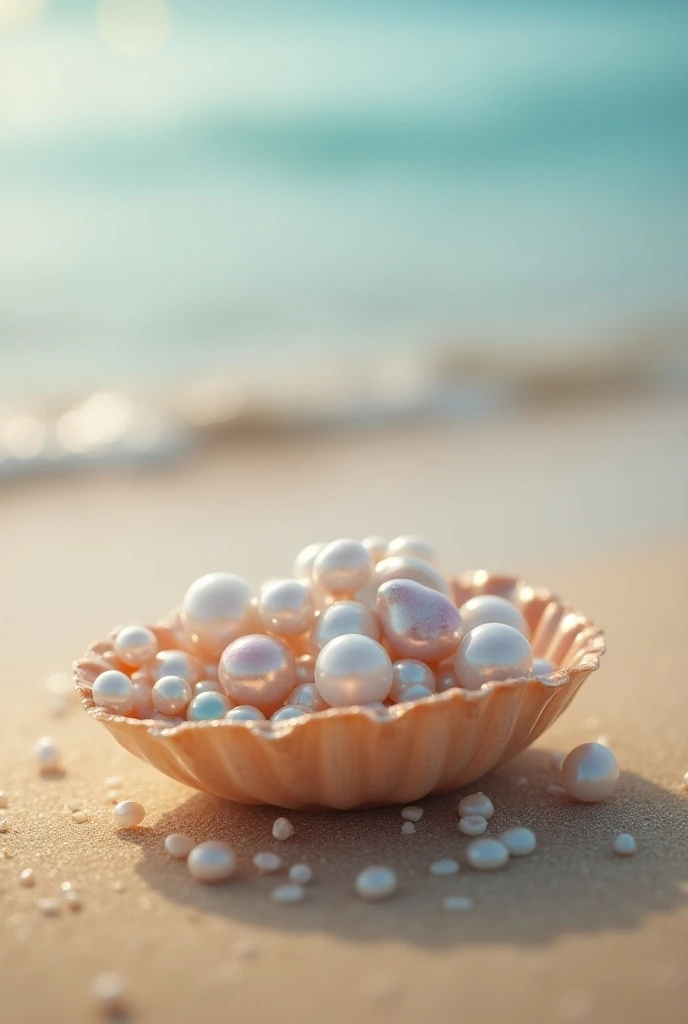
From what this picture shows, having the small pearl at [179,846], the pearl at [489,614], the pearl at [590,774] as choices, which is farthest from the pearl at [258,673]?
the pearl at [590,774]

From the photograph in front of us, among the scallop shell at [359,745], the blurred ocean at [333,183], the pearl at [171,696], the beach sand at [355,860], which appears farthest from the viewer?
the blurred ocean at [333,183]

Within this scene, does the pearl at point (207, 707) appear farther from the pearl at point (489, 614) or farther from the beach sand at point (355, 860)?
the pearl at point (489, 614)

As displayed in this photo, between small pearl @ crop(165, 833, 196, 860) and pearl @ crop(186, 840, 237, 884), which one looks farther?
small pearl @ crop(165, 833, 196, 860)

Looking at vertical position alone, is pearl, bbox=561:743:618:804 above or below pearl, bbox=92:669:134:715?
below

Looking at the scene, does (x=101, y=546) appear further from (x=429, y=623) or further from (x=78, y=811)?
(x=429, y=623)

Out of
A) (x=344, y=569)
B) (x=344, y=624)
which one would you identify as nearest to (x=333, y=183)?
(x=344, y=569)

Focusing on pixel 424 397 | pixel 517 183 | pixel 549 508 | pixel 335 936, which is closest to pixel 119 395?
pixel 424 397

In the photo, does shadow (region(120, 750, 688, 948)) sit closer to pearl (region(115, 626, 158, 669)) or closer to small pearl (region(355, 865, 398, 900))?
small pearl (region(355, 865, 398, 900))

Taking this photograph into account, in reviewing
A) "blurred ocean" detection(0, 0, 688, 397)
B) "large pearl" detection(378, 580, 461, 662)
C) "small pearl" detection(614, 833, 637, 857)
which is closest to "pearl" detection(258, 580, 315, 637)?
"large pearl" detection(378, 580, 461, 662)
